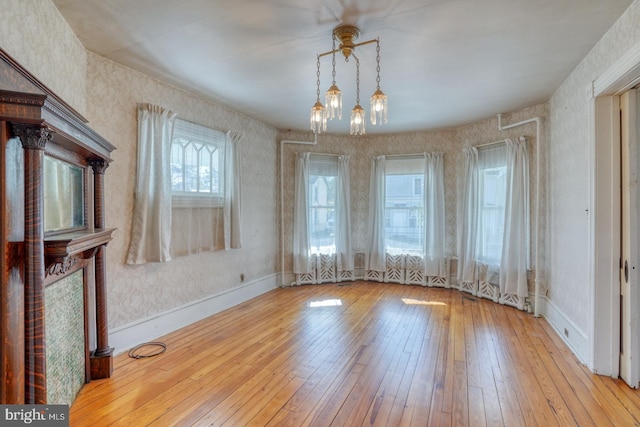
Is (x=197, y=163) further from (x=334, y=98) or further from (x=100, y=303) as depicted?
(x=334, y=98)

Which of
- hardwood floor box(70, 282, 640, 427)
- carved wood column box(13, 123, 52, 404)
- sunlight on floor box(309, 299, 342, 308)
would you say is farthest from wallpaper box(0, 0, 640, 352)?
sunlight on floor box(309, 299, 342, 308)

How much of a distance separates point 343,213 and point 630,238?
3.62 meters

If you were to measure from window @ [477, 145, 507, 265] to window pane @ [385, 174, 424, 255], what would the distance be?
0.95m

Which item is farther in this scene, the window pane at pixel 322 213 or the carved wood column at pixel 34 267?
the window pane at pixel 322 213

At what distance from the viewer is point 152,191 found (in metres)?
3.04

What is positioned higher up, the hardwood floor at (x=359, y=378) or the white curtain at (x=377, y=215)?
the white curtain at (x=377, y=215)

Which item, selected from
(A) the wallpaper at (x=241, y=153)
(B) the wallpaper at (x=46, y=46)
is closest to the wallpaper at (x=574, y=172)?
(A) the wallpaper at (x=241, y=153)

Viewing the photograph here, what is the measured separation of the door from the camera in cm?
230

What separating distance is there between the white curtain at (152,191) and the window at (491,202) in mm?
4094

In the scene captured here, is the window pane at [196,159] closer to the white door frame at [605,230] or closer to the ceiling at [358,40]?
the ceiling at [358,40]

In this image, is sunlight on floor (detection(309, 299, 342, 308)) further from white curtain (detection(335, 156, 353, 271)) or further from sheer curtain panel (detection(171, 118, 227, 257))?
sheer curtain panel (detection(171, 118, 227, 257))

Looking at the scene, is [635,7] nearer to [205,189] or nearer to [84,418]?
[205,189]

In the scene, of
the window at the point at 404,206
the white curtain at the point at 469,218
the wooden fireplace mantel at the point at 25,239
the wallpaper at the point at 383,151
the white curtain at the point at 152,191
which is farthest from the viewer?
the window at the point at 404,206

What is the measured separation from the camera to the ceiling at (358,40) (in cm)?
201
